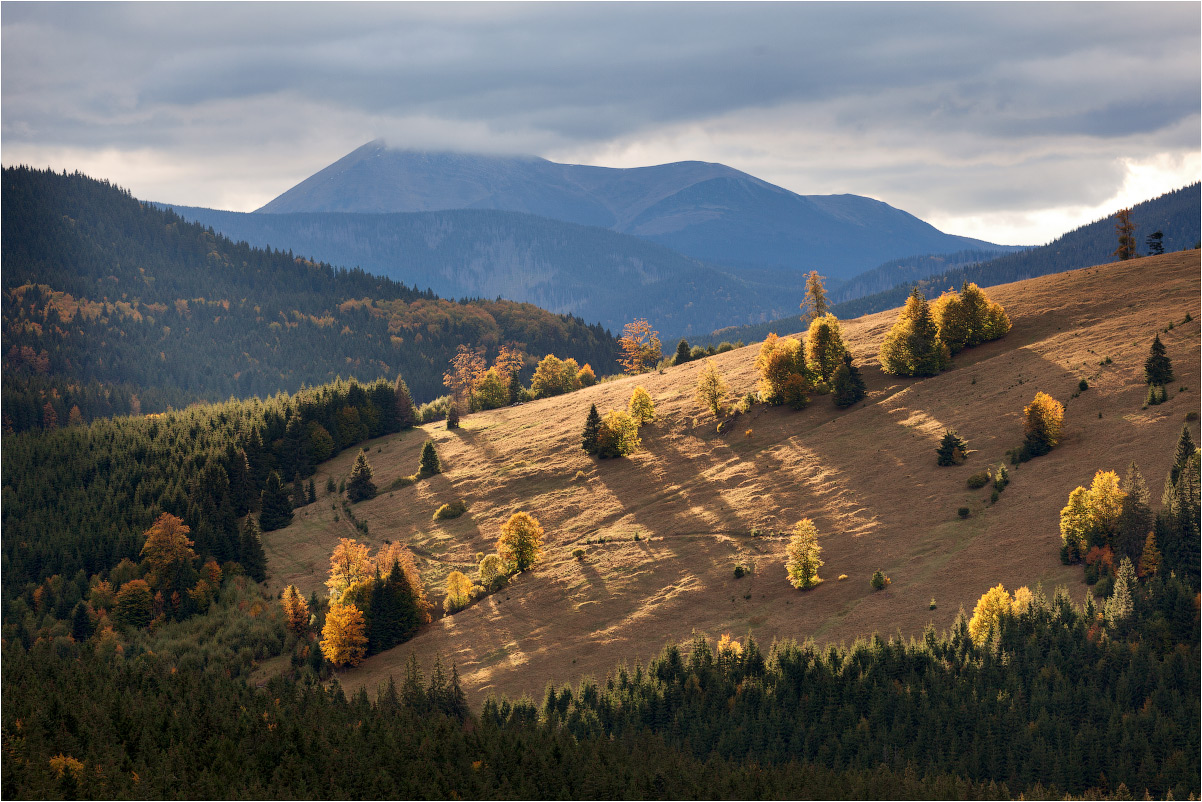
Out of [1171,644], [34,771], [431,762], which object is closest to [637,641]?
[431,762]

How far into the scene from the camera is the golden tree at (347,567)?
4151 inches

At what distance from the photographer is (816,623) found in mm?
80188

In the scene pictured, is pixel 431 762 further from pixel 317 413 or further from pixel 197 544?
pixel 317 413

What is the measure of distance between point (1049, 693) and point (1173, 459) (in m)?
28.9

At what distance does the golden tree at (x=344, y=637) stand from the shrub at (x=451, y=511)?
26.4 meters

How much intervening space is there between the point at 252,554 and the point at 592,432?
4861 centimetres

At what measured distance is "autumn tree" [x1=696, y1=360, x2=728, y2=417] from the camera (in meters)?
130

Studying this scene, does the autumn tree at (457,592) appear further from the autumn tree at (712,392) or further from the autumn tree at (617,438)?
the autumn tree at (712,392)

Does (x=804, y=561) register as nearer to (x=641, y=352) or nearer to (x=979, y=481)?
(x=979, y=481)

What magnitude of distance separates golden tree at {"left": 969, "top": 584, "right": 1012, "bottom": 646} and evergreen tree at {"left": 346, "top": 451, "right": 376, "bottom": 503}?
304 feet

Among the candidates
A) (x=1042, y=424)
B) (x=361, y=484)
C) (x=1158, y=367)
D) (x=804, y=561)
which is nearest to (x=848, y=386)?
(x=1042, y=424)

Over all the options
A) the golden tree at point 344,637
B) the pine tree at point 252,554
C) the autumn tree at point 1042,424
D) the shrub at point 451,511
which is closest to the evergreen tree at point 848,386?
the autumn tree at point 1042,424

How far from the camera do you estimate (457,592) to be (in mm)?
101812

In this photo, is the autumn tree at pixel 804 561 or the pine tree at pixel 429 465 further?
the pine tree at pixel 429 465
